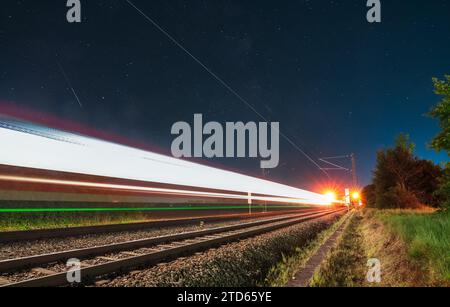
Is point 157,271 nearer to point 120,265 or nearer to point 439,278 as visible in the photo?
point 120,265

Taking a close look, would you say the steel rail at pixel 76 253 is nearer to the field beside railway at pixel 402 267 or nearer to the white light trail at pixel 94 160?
the field beside railway at pixel 402 267

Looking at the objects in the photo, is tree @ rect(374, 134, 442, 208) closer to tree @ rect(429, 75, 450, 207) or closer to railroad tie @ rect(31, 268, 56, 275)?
tree @ rect(429, 75, 450, 207)

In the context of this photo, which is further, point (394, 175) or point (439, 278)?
point (394, 175)

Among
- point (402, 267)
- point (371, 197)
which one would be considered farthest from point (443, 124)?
point (371, 197)

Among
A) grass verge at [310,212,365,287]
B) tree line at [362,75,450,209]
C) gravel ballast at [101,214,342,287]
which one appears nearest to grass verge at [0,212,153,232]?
gravel ballast at [101,214,342,287]

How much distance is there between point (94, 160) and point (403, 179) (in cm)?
3182

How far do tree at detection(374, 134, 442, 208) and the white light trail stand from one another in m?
17.8

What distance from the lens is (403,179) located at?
33.9 metres

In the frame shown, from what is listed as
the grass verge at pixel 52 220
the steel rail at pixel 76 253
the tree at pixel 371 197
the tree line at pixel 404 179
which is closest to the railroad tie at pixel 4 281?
the steel rail at pixel 76 253

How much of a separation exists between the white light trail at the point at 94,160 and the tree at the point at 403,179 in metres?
17.8
